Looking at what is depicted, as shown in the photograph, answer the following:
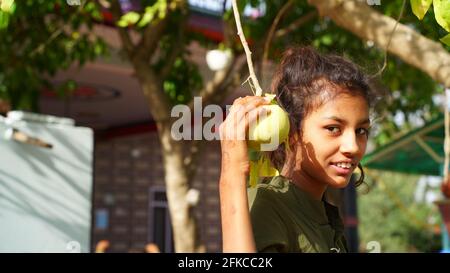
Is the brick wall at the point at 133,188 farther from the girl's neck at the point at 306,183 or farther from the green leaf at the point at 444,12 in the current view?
the green leaf at the point at 444,12

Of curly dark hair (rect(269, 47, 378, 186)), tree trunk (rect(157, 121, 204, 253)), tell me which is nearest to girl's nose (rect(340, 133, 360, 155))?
curly dark hair (rect(269, 47, 378, 186))

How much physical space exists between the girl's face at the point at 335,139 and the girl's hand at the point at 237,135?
0.29 metres

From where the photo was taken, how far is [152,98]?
6219mm

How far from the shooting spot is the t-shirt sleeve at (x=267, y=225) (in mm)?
1412

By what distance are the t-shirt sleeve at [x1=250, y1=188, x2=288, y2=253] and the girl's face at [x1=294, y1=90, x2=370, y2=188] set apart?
7.7 inches

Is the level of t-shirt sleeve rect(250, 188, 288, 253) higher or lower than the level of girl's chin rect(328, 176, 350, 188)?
lower

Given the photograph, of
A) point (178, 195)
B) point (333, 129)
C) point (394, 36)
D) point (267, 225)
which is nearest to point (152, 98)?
point (178, 195)

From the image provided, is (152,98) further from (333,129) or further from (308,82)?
(333,129)

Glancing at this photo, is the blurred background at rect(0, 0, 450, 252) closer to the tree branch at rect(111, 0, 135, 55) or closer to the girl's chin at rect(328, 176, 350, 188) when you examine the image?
the tree branch at rect(111, 0, 135, 55)

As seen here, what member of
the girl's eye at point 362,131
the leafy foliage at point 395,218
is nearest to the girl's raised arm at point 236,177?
the girl's eye at point 362,131

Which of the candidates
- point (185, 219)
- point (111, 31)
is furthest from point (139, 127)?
point (185, 219)

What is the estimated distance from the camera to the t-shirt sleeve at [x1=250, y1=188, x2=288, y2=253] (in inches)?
55.6
